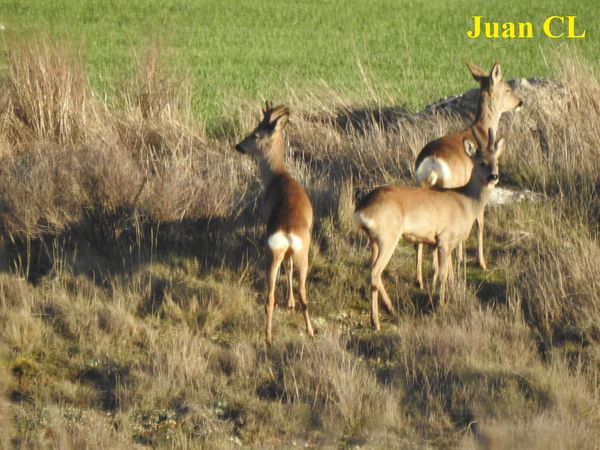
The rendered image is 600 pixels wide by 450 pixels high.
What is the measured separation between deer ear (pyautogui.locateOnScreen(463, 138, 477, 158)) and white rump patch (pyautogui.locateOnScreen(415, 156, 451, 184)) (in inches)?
13.9

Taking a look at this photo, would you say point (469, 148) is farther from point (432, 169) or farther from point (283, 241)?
point (283, 241)

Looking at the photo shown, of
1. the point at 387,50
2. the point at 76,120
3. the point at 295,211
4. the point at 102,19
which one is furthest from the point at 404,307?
the point at 102,19

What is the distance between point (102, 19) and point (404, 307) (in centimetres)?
1782

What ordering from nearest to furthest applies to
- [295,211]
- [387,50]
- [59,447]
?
[59,447] < [295,211] < [387,50]

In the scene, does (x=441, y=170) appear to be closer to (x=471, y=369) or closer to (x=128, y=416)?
(x=471, y=369)

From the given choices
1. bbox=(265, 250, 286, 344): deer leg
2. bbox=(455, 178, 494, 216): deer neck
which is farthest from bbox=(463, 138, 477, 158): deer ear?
bbox=(265, 250, 286, 344): deer leg

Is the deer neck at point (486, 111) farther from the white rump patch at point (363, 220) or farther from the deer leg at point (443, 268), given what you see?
the white rump patch at point (363, 220)

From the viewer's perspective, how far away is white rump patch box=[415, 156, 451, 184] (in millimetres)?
9438

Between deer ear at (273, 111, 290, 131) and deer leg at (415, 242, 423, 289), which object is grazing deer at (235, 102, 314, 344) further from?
deer leg at (415, 242, 423, 289)

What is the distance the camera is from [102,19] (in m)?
25.2

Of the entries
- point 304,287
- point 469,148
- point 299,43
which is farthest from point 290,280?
point 299,43

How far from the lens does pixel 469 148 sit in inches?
357

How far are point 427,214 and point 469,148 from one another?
0.78 meters

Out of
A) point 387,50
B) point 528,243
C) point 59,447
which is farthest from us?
point 387,50
